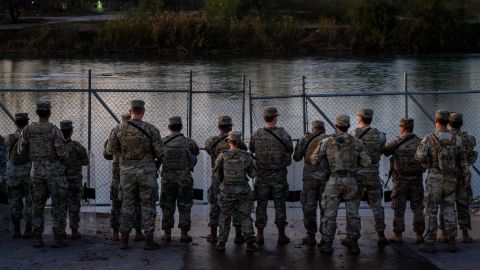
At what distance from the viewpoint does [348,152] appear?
10.6 metres

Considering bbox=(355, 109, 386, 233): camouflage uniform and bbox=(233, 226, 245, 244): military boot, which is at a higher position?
bbox=(355, 109, 386, 233): camouflage uniform

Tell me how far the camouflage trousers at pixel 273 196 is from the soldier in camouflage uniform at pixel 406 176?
1548mm

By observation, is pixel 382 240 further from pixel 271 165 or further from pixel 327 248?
pixel 271 165

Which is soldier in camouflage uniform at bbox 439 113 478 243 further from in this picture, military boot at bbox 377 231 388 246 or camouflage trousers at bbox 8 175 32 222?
camouflage trousers at bbox 8 175 32 222

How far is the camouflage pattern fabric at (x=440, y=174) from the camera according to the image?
10.6 m

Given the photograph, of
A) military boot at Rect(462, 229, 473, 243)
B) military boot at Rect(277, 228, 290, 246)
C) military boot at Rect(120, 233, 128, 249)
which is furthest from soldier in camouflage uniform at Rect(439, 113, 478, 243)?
military boot at Rect(120, 233, 128, 249)

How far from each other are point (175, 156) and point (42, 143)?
1817 mm

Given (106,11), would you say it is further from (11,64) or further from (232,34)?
(11,64)

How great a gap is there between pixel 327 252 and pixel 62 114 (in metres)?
16.5

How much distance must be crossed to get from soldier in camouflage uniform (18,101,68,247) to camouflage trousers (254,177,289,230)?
8.74 ft

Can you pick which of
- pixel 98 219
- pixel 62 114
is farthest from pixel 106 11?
pixel 98 219

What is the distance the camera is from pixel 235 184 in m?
10.8

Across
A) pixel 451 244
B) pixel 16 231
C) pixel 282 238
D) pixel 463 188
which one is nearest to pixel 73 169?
pixel 16 231

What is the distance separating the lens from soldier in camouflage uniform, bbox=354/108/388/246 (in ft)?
36.5
